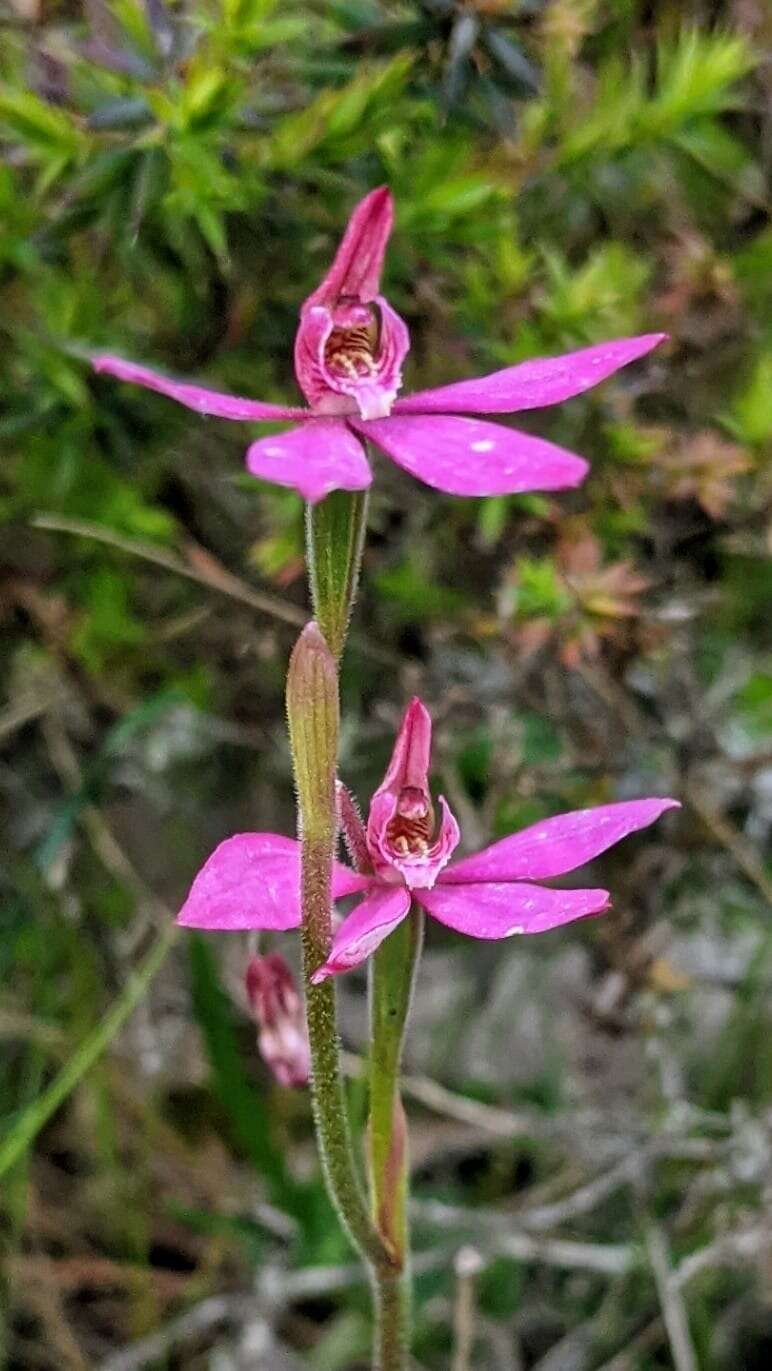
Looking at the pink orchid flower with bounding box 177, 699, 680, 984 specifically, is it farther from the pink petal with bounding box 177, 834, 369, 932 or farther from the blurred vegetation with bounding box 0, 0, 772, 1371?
the blurred vegetation with bounding box 0, 0, 772, 1371

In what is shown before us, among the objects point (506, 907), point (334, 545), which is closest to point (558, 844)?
point (506, 907)

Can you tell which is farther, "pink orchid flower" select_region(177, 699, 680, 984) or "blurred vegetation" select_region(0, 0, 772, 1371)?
"blurred vegetation" select_region(0, 0, 772, 1371)

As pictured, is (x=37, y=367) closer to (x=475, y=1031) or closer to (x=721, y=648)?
(x=721, y=648)

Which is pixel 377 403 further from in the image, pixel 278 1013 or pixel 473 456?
pixel 278 1013

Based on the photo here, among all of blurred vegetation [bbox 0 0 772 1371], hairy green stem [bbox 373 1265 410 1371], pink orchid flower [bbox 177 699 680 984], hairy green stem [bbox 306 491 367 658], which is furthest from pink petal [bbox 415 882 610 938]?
blurred vegetation [bbox 0 0 772 1371]

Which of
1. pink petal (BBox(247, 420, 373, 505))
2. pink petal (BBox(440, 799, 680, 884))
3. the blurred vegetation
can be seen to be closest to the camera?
pink petal (BBox(247, 420, 373, 505))

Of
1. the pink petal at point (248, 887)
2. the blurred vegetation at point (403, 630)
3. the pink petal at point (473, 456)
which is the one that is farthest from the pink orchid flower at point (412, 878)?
the blurred vegetation at point (403, 630)
